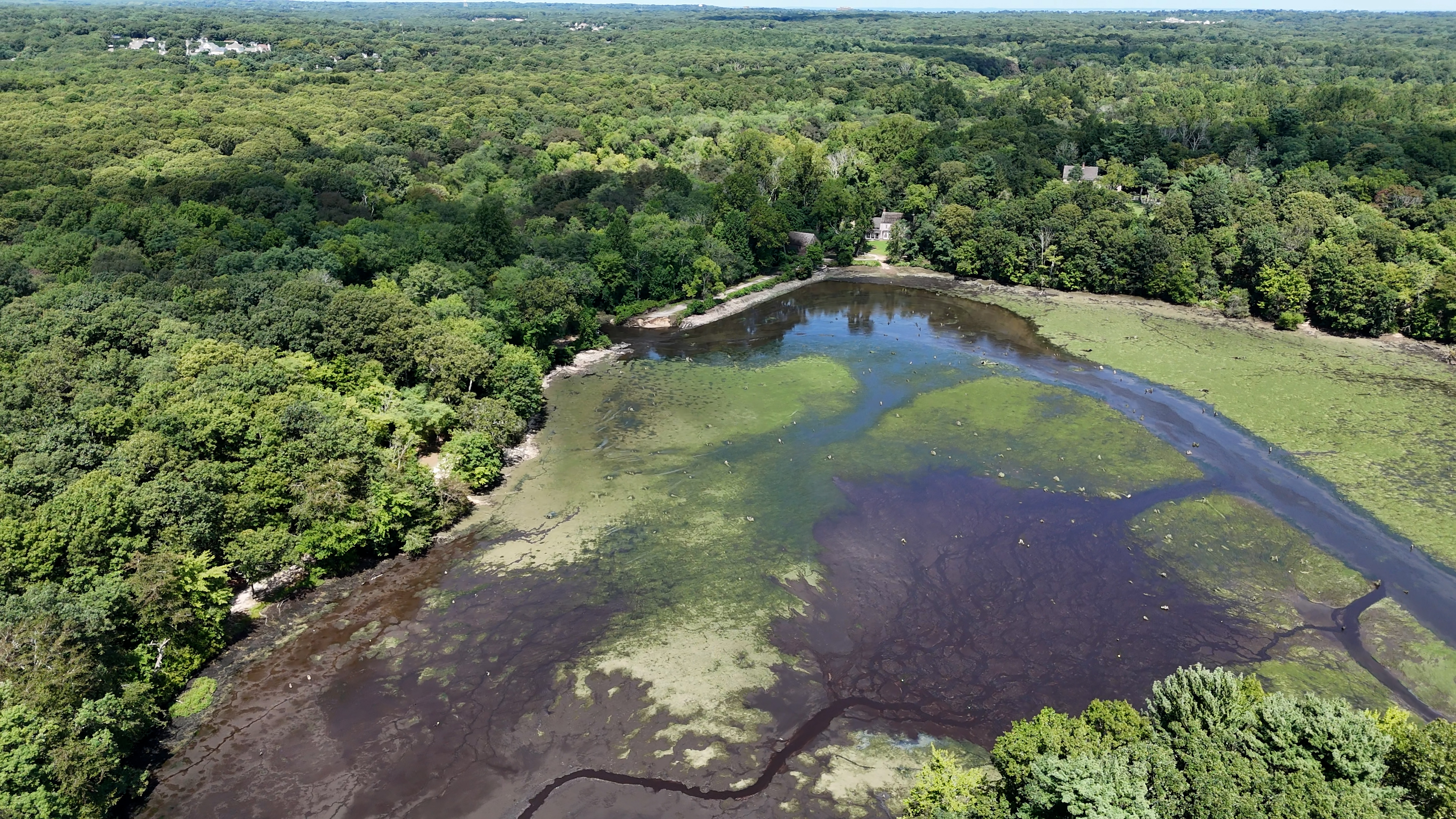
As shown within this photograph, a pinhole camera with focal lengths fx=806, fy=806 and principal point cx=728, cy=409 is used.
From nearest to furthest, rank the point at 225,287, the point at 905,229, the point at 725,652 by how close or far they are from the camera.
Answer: the point at 725,652 → the point at 225,287 → the point at 905,229

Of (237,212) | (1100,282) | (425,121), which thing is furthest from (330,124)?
(1100,282)

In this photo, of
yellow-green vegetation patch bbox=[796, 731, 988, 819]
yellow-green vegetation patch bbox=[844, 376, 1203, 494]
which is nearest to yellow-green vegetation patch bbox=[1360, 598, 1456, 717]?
yellow-green vegetation patch bbox=[844, 376, 1203, 494]

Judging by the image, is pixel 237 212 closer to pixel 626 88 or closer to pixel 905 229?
pixel 905 229

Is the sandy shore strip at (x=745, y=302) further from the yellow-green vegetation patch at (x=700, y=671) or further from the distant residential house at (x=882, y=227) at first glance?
the yellow-green vegetation patch at (x=700, y=671)

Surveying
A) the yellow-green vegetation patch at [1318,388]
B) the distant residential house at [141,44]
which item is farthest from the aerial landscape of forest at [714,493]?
the distant residential house at [141,44]

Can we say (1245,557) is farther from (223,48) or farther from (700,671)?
(223,48)
